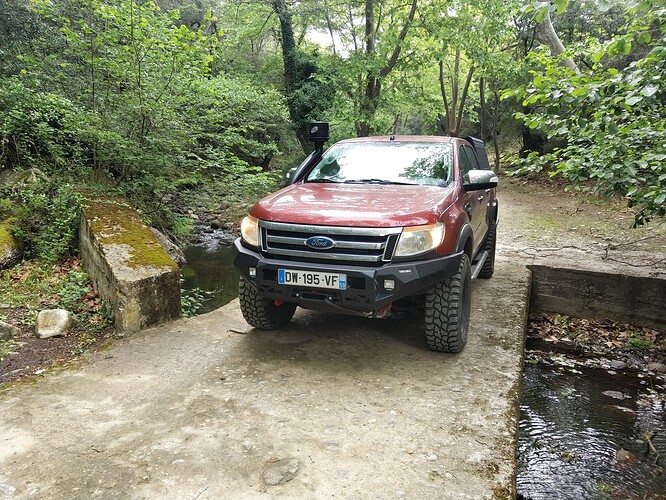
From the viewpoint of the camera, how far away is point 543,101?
436 cm

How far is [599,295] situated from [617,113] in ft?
8.40

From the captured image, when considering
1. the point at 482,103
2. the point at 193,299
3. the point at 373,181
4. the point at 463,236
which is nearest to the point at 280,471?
the point at 463,236

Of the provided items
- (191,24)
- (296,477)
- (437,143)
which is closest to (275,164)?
(191,24)

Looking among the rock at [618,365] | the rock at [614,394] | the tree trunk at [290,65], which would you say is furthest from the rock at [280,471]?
the tree trunk at [290,65]

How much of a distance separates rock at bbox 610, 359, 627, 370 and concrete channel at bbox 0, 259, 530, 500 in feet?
5.08

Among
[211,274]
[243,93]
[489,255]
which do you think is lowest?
[211,274]

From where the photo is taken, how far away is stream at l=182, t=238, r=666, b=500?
313 centimetres

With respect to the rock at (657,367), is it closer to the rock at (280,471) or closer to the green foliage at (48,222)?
the rock at (280,471)

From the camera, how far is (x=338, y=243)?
3.57 meters

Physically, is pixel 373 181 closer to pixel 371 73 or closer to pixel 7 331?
pixel 7 331

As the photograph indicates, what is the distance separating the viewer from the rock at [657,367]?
5.19 metres

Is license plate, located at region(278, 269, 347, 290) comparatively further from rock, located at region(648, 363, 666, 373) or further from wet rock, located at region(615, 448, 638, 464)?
rock, located at region(648, 363, 666, 373)

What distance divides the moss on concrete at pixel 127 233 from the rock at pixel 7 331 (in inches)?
46.5

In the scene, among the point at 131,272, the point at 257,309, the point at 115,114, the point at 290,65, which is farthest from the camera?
the point at 290,65
